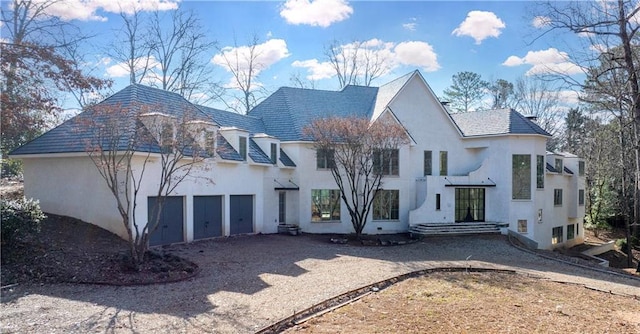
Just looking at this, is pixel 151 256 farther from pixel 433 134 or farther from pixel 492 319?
pixel 433 134

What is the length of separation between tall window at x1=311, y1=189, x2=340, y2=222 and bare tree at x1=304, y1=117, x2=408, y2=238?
69 cm

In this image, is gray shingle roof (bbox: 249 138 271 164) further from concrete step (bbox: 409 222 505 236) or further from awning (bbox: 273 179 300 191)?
concrete step (bbox: 409 222 505 236)

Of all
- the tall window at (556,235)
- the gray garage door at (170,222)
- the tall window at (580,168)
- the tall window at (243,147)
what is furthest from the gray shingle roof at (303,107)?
the tall window at (580,168)

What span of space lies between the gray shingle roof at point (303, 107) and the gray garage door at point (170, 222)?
8.66 m

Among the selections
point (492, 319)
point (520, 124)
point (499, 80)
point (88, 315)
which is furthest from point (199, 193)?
point (499, 80)

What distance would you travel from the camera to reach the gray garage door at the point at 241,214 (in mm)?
20297

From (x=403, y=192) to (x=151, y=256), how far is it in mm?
15964

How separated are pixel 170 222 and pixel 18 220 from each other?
5.87m

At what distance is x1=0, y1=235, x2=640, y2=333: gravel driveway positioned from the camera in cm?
777

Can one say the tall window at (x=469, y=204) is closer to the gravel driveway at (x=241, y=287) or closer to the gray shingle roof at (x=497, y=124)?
the gray shingle roof at (x=497, y=124)

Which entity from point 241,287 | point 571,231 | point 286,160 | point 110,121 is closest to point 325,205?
point 286,160

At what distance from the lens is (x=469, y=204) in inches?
1013

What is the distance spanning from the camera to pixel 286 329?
7715 millimetres

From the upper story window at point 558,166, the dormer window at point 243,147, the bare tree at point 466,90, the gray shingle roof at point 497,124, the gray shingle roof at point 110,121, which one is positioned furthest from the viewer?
the bare tree at point 466,90
